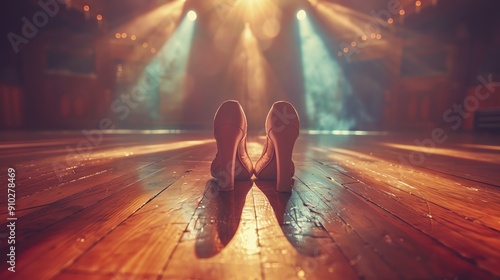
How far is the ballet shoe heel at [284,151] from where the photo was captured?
3.03 ft

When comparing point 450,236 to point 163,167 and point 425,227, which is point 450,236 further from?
point 163,167

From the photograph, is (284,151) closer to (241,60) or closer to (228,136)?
(228,136)

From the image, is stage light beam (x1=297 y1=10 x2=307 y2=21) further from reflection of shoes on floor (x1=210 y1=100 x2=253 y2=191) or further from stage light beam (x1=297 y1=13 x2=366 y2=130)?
reflection of shoes on floor (x1=210 y1=100 x2=253 y2=191)

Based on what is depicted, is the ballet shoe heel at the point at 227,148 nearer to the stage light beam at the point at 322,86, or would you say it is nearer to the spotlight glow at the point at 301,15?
the spotlight glow at the point at 301,15

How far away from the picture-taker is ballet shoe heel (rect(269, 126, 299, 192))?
3.03ft

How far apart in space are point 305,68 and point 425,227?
280 inches

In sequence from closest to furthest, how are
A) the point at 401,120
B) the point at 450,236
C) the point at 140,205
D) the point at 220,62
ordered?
the point at 450,236, the point at 140,205, the point at 401,120, the point at 220,62

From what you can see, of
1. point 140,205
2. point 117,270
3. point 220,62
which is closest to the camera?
point 117,270

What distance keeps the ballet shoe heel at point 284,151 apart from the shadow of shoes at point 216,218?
135 mm

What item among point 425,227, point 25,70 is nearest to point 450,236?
point 425,227

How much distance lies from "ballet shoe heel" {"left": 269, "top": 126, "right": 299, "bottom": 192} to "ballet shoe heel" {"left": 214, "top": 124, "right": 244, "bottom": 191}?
0.45 feet

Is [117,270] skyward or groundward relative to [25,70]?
groundward

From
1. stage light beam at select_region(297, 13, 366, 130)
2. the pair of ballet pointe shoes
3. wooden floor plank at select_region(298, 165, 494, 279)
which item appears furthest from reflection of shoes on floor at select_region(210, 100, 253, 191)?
stage light beam at select_region(297, 13, 366, 130)

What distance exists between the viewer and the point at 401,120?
6.09 meters
